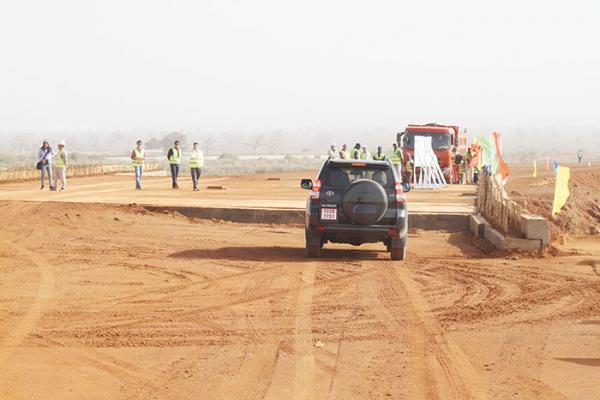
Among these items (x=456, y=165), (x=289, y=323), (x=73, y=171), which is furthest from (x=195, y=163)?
(x=289, y=323)

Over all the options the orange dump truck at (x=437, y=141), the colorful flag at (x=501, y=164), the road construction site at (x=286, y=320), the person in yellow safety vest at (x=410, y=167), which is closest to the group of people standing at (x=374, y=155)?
the person in yellow safety vest at (x=410, y=167)

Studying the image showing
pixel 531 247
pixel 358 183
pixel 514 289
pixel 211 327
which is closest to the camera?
pixel 211 327

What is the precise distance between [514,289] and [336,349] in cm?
496

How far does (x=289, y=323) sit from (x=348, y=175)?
6239mm

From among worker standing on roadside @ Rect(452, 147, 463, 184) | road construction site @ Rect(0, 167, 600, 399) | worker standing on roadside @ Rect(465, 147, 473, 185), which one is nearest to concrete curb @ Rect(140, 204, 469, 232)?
road construction site @ Rect(0, 167, 600, 399)

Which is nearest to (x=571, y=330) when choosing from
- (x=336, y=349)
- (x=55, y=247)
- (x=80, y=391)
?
(x=336, y=349)

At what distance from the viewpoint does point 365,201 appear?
16703 millimetres

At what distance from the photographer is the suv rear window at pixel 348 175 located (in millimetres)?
17156

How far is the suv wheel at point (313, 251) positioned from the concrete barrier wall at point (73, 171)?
99.0 ft

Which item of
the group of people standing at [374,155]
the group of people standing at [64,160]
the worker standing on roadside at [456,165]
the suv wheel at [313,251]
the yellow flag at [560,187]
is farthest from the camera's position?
the worker standing on roadside at [456,165]

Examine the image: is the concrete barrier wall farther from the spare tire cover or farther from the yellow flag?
the spare tire cover

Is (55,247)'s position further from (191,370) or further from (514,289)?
(191,370)

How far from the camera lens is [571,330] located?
11156mm

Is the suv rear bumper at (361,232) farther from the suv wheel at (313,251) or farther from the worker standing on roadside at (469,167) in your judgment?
the worker standing on roadside at (469,167)
